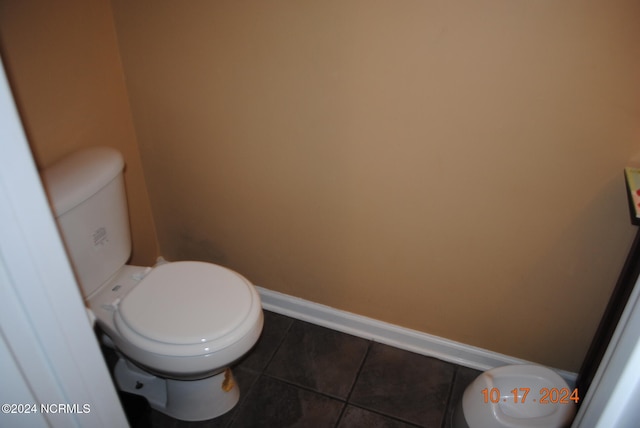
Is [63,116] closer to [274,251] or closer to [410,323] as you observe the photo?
[274,251]

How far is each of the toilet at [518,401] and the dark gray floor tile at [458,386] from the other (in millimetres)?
79

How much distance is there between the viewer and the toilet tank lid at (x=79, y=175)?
47.3 inches

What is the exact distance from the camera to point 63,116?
4.61 feet

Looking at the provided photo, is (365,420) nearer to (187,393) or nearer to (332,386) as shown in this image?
(332,386)

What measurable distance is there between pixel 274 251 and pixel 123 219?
60 centimetres

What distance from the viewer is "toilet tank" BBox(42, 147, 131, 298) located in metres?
1.23

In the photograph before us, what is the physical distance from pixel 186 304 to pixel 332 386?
0.66 metres

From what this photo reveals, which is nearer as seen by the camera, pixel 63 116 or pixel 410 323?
pixel 63 116

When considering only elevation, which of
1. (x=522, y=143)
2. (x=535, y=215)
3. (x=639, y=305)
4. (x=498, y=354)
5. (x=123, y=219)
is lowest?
(x=498, y=354)

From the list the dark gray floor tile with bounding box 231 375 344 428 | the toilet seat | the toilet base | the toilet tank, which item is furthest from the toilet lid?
the dark gray floor tile with bounding box 231 375 344 428

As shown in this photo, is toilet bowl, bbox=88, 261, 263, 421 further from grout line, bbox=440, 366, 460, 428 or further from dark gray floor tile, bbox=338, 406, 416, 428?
grout line, bbox=440, 366, 460, 428

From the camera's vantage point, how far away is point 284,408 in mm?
1544

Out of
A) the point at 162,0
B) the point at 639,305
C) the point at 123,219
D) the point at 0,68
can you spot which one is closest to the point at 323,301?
the point at 123,219

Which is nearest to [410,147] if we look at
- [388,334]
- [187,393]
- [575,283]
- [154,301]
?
[575,283]
